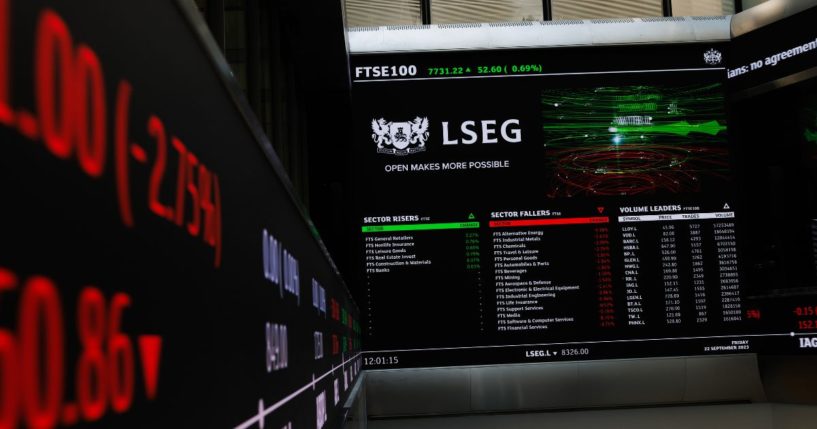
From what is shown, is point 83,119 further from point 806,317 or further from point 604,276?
point 806,317

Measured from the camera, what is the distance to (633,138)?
637 cm

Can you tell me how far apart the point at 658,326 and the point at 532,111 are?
65.8 inches

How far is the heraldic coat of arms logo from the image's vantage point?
6285 mm

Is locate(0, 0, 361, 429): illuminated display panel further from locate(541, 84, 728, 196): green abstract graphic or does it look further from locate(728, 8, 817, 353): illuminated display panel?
locate(728, 8, 817, 353): illuminated display panel

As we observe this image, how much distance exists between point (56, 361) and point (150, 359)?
0.17 m

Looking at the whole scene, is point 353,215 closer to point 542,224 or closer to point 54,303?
point 542,224

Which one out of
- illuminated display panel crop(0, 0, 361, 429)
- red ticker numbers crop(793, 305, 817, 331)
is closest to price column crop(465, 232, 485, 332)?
red ticker numbers crop(793, 305, 817, 331)

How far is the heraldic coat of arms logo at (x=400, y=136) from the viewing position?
6285 millimetres

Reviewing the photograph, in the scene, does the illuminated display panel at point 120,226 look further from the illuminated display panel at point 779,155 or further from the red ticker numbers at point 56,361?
the illuminated display panel at point 779,155

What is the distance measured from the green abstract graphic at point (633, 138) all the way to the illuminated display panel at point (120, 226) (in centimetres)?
538

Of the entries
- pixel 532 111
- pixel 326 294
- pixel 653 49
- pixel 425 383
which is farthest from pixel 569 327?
pixel 326 294

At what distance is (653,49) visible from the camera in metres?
6.52

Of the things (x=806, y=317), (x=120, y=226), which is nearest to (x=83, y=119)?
(x=120, y=226)

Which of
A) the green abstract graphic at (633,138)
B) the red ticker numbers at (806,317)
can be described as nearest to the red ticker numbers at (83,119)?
the green abstract graphic at (633,138)
